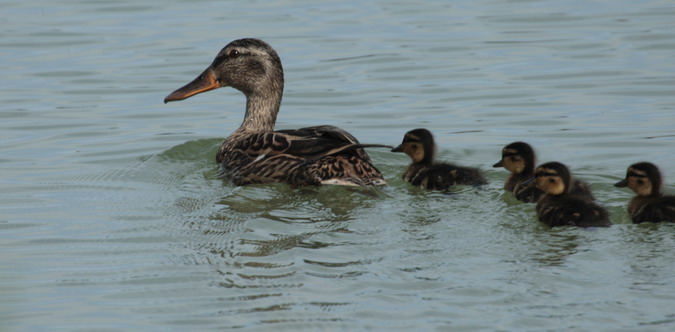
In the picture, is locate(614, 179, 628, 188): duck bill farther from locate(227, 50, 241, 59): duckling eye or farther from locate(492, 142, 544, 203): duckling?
locate(227, 50, 241, 59): duckling eye

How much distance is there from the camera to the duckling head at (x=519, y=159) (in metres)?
8.29

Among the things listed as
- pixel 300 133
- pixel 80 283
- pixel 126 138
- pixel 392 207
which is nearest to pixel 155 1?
pixel 126 138

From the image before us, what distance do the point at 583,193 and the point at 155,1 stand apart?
34.4 ft

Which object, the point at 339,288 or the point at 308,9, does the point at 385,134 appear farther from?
the point at 308,9

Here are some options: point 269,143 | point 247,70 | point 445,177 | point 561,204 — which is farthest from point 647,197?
point 247,70

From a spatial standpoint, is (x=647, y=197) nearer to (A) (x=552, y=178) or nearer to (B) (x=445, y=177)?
(A) (x=552, y=178)

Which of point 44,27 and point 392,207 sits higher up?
point 44,27

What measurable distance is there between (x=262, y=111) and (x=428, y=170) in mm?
2057

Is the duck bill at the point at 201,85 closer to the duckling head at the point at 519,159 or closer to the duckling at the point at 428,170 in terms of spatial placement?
the duckling at the point at 428,170

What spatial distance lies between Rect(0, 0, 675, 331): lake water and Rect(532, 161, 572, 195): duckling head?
0.20 metres

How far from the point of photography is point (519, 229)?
Result: 23.3 feet

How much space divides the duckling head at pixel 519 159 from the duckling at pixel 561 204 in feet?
1.62

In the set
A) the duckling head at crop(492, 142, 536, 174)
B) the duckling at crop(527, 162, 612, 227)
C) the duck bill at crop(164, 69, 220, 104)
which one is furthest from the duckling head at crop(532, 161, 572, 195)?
the duck bill at crop(164, 69, 220, 104)

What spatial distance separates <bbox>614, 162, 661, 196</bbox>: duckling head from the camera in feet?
24.4
